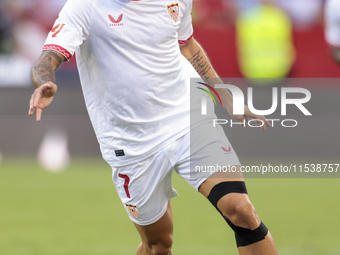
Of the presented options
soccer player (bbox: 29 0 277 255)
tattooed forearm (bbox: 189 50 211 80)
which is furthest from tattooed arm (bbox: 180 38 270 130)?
soccer player (bbox: 29 0 277 255)

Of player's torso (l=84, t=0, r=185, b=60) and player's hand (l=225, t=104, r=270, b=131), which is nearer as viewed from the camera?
player's torso (l=84, t=0, r=185, b=60)

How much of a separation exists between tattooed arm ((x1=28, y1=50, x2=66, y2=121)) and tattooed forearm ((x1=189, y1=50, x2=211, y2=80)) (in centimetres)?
117

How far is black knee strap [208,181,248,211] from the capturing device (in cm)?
320

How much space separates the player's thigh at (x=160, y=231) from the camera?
3729 millimetres

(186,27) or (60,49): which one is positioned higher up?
(60,49)

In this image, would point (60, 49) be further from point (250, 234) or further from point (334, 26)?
point (334, 26)

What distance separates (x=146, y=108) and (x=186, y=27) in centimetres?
75

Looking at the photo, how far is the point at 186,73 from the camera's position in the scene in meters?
3.72

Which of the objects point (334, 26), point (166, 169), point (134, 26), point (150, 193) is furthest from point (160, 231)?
point (334, 26)

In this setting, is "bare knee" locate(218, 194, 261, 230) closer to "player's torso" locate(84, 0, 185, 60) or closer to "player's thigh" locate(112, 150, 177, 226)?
"player's thigh" locate(112, 150, 177, 226)

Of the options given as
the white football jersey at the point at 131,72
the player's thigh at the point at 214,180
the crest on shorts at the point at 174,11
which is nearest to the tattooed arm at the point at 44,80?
the white football jersey at the point at 131,72

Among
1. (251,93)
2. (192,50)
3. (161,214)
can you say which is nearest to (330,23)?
(192,50)

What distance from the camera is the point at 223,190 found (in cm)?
321

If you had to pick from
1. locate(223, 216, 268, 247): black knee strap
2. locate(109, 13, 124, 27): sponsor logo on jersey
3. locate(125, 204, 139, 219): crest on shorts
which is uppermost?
locate(109, 13, 124, 27): sponsor logo on jersey
